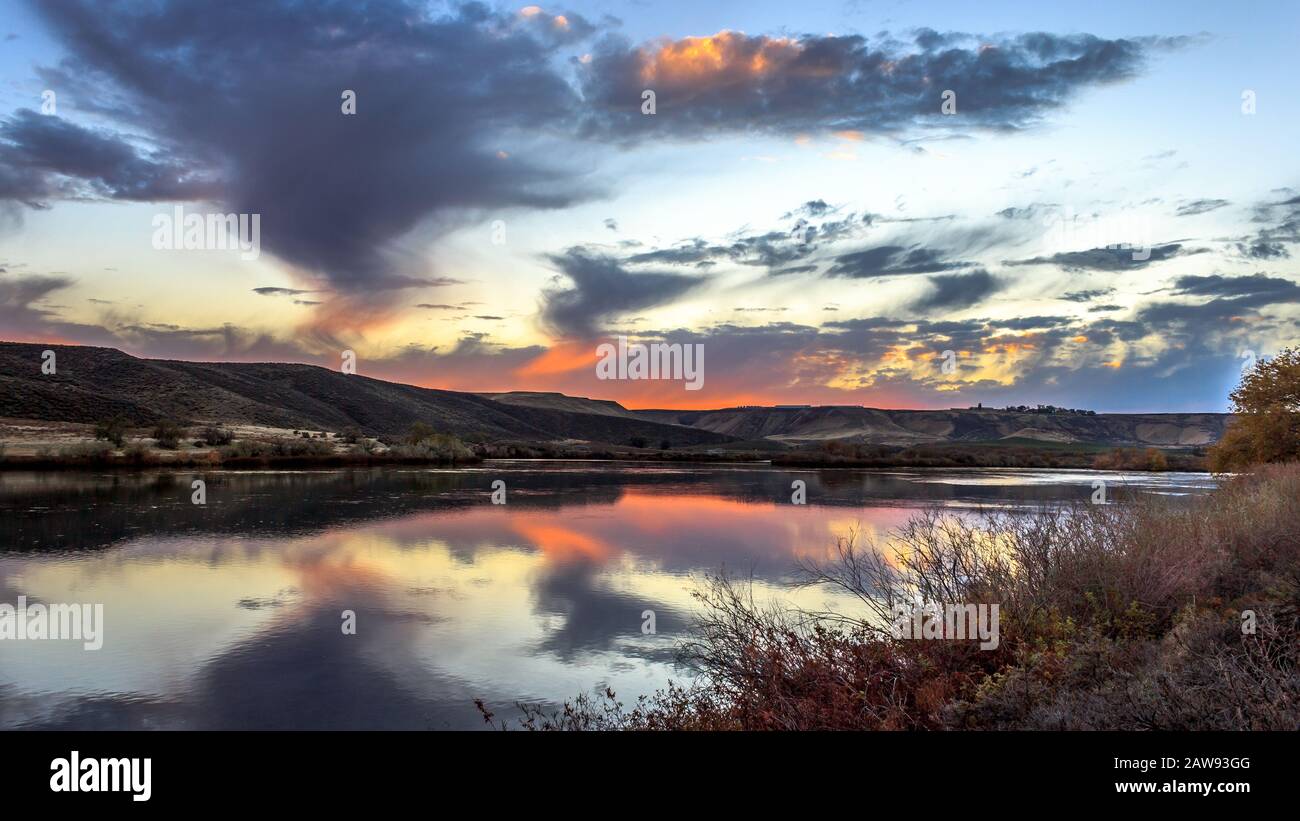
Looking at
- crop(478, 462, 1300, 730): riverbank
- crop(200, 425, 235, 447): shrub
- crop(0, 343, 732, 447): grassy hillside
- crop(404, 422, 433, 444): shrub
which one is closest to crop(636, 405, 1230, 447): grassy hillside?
crop(0, 343, 732, 447): grassy hillside

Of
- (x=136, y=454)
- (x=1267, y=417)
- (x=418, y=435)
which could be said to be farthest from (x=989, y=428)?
(x=136, y=454)

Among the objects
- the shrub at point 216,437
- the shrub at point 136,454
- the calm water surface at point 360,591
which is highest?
the shrub at point 216,437

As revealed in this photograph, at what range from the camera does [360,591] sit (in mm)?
17344

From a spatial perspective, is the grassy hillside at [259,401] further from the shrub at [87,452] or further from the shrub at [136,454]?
the shrub at [136,454]

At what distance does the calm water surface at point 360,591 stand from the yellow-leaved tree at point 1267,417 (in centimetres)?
787

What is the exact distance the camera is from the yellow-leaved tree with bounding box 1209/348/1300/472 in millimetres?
28688

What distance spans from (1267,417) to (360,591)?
33823 millimetres

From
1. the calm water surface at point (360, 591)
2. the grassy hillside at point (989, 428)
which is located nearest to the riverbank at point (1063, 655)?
the calm water surface at point (360, 591)

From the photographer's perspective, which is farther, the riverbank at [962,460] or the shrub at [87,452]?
the riverbank at [962,460]

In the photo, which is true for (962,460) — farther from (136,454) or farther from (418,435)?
(136,454)

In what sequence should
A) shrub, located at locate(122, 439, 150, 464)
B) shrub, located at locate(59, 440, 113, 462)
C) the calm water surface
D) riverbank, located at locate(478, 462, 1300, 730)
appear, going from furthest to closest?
1. shrub, located at locate(122, 439, 150, 464)
2. shrub, located at locate(59, 440, 113, 462)
3. the calm water surface
4. riverbank, located at locate(478, 462, 1300, 730)

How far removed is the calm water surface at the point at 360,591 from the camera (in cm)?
1048

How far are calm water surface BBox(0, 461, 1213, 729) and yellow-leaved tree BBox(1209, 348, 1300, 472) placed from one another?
25.8 feet

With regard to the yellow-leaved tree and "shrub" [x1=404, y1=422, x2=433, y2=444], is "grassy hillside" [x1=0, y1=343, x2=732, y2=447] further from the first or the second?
the yellow-leaved tree
